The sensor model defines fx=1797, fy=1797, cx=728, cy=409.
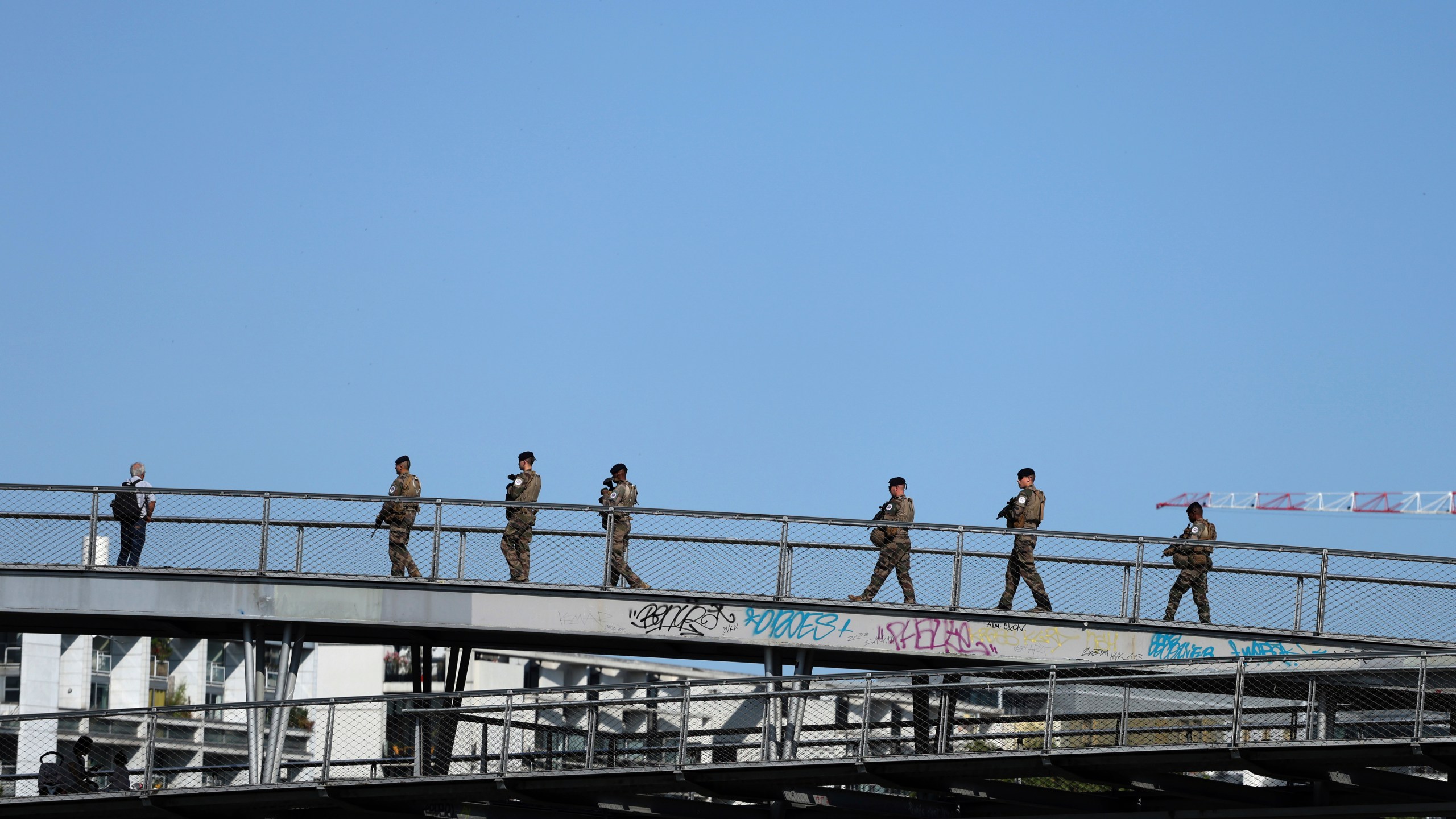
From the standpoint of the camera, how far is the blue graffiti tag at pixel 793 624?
21.0 m

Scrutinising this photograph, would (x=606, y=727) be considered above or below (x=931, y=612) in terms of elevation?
below

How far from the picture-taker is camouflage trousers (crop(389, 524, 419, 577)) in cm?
2153

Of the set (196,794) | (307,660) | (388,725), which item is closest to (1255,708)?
(388,725)

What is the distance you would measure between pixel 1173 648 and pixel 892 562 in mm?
3348

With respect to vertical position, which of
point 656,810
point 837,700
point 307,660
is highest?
point 837,700

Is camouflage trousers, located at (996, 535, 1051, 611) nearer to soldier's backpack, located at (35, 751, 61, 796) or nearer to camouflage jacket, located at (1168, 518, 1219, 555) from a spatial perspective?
camouflage jacket, located at (1168, 518, 1219, 555)

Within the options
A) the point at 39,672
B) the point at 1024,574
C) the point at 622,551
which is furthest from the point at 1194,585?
the point at 39,672

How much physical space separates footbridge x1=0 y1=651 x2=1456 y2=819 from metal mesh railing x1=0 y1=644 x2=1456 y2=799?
0.04 m

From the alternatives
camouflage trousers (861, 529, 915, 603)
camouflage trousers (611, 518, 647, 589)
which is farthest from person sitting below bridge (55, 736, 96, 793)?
camouflage trousers (861, 529, 915, 603)

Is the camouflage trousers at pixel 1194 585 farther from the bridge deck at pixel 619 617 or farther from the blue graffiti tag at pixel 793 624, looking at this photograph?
the blue graffiti tag at pixel 793 624

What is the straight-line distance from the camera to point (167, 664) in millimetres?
94625

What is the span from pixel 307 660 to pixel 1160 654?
9598cm

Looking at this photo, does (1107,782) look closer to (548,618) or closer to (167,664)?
(548,618)

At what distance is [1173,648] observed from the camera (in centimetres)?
2055
